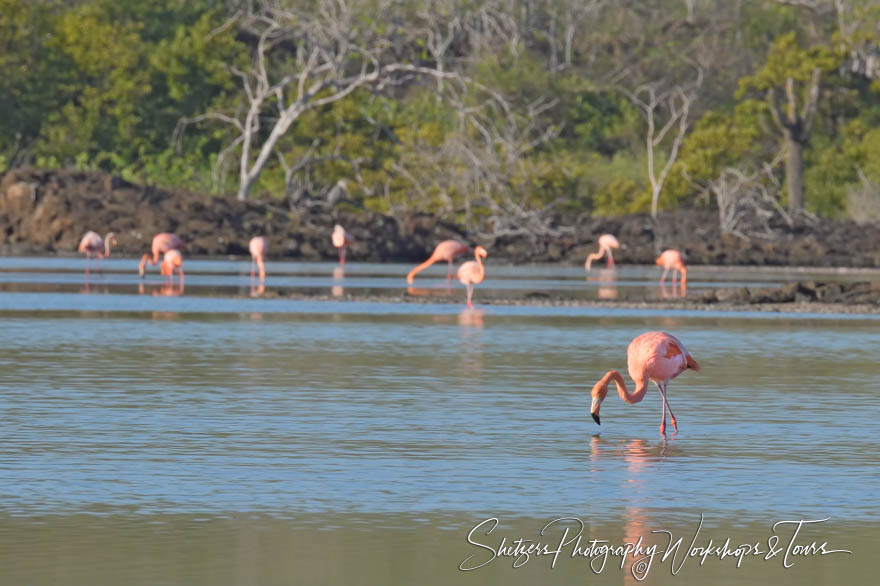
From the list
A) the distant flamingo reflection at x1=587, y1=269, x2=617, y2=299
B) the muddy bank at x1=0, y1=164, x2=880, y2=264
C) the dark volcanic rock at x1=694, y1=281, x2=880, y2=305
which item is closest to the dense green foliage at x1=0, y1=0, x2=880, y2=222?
the muddy bank at x1=0, y1=164, x2=880, y2=264

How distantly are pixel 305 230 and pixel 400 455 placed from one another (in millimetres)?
48785

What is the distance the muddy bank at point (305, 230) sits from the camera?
60.2m

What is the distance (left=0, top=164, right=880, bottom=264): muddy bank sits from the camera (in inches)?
2370

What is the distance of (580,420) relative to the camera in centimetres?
1562

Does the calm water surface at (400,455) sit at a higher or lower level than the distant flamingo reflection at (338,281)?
lower

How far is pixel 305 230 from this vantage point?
61.6 metres

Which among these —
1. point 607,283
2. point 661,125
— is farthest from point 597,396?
point 661,125

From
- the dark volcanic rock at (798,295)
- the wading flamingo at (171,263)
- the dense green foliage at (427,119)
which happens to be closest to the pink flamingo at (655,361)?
the dark volcanic rock at (798,295)

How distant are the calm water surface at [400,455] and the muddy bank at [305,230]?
33.5 m

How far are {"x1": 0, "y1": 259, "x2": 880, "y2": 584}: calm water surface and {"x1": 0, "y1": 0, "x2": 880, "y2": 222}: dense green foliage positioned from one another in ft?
127

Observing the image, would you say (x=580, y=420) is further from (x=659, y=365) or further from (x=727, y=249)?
(x=727, y=249)

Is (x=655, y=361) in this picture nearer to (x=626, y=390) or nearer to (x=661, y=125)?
(x=626, y=390)

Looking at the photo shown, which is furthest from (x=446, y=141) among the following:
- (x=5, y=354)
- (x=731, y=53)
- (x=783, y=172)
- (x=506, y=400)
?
(x=506, y=400)

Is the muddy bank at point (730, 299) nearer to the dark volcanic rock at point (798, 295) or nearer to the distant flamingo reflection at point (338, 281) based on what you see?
the dark volcanic rock at point (798, 295)
